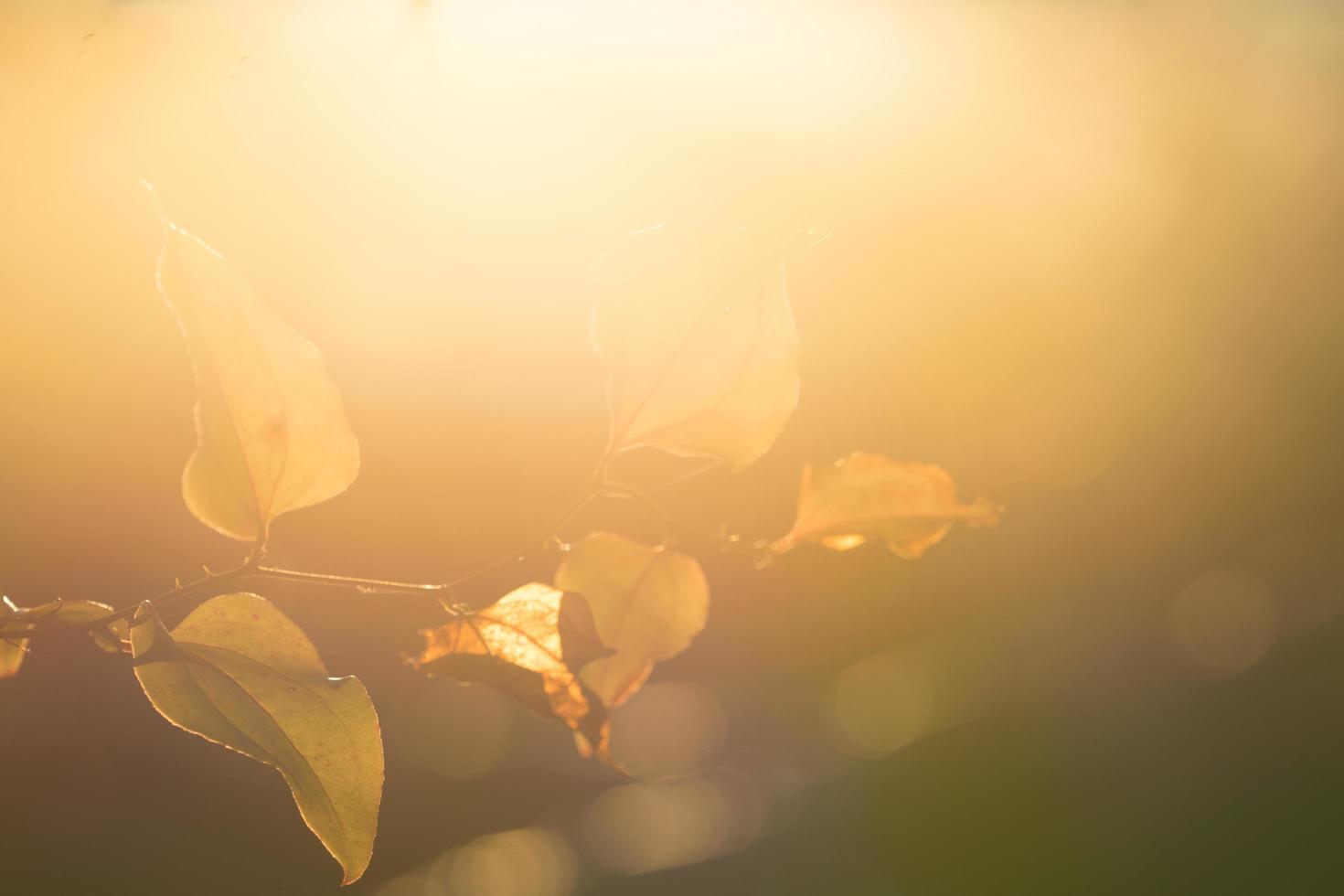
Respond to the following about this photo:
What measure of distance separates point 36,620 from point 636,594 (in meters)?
0.11

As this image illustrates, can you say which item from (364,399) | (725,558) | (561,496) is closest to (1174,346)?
(725,558)

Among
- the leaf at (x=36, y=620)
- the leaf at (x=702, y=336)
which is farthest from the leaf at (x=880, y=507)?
the leaf at (x=36, y=620)

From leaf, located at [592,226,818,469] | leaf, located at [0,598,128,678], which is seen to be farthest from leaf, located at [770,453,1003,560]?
leaf, located at [0,598,128,678]

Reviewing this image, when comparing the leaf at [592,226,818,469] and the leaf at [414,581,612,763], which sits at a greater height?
the leaf at [592,226,818,469]

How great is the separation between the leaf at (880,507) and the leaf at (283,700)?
0.29 ft

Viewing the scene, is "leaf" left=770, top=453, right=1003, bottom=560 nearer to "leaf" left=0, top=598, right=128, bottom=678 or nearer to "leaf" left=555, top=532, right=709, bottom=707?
"leaf" left=555, top=532, right=709, bottom=707

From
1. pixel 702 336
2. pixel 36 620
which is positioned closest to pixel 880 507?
pixel 702 336

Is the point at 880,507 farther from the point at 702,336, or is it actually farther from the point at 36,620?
the point at 36,620

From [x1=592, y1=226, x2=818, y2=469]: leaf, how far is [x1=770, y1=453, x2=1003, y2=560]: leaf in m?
0.02

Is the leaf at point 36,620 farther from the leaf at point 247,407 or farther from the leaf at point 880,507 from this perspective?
the leaf at point 880,507

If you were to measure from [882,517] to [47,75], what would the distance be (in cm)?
49

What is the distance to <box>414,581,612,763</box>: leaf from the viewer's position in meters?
0.19

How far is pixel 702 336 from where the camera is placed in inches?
7.7

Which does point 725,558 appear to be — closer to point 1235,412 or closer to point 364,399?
point 364,399
